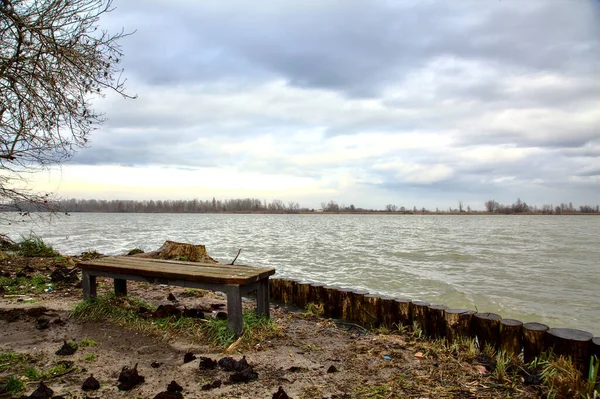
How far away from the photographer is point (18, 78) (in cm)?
484

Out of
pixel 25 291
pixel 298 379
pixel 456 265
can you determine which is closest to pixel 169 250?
pixel 25 291

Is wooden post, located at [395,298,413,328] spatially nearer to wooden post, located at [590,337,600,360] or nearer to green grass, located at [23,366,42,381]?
wooden post, located at [590,337,600,360]

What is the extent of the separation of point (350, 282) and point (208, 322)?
24.3 ft

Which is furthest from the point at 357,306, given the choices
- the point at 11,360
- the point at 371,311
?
the point at 11,360

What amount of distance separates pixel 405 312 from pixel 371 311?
63 cm

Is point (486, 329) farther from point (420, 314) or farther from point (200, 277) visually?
point (200, 277)

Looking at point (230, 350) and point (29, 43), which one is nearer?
point (230, 350)

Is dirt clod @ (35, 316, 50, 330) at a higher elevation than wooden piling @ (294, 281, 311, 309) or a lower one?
higher

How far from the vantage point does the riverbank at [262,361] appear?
3.22 metres

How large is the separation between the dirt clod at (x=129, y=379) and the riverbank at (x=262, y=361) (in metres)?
0.05

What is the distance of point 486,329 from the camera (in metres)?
4.42

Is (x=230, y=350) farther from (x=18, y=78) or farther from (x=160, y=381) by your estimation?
(x=18, y=78)

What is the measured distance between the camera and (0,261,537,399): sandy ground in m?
3.20

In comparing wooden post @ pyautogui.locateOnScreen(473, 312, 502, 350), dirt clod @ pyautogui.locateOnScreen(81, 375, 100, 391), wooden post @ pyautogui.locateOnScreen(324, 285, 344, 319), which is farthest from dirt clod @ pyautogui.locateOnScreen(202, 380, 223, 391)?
wooden post @ pyautogui.locateOnScreen(324, 285, 344, 319)
